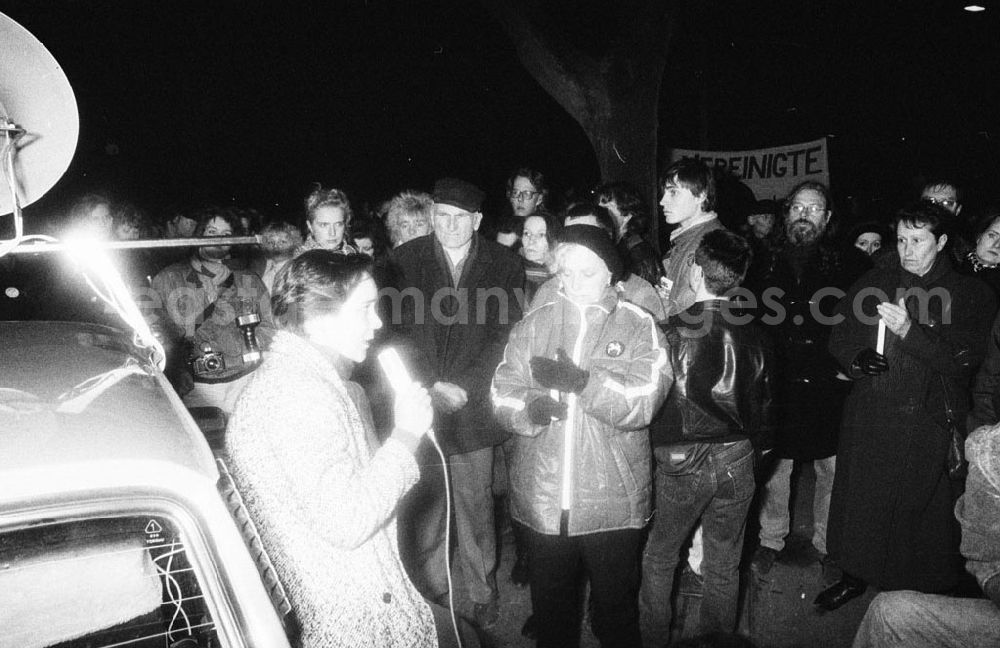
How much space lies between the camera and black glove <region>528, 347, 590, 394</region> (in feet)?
9.63

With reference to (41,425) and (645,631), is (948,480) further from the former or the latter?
(41,425)

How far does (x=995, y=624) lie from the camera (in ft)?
7.26

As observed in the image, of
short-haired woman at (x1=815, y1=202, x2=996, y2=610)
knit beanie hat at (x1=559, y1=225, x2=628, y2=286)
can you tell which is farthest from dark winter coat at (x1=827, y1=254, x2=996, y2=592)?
knit beanie hat at (x1=559, y1=225, x2=628, y2=286)

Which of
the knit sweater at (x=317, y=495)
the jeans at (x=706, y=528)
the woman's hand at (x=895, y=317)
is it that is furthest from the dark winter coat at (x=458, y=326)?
the woman's hand at (x=895, y=317)

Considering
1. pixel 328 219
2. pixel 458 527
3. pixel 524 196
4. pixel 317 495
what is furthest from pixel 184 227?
pixel 317 495

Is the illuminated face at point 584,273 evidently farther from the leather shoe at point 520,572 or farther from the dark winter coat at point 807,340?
the leather shoe at point 520,572

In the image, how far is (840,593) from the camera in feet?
12.8

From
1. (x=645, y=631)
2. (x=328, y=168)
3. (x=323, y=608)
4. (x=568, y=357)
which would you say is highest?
(x=328, y=168)

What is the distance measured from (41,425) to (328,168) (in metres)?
14.3

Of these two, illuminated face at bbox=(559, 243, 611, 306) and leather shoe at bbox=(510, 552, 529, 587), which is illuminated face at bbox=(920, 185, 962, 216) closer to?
illuminated face at bbox=(559, 243, 611, 306)

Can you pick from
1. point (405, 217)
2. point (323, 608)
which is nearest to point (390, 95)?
point (405, 217)

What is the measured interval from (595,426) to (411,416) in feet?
3.50

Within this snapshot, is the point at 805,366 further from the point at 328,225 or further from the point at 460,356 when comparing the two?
the point at 328,225

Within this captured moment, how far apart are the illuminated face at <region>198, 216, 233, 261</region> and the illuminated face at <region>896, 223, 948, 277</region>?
4.36 metres
